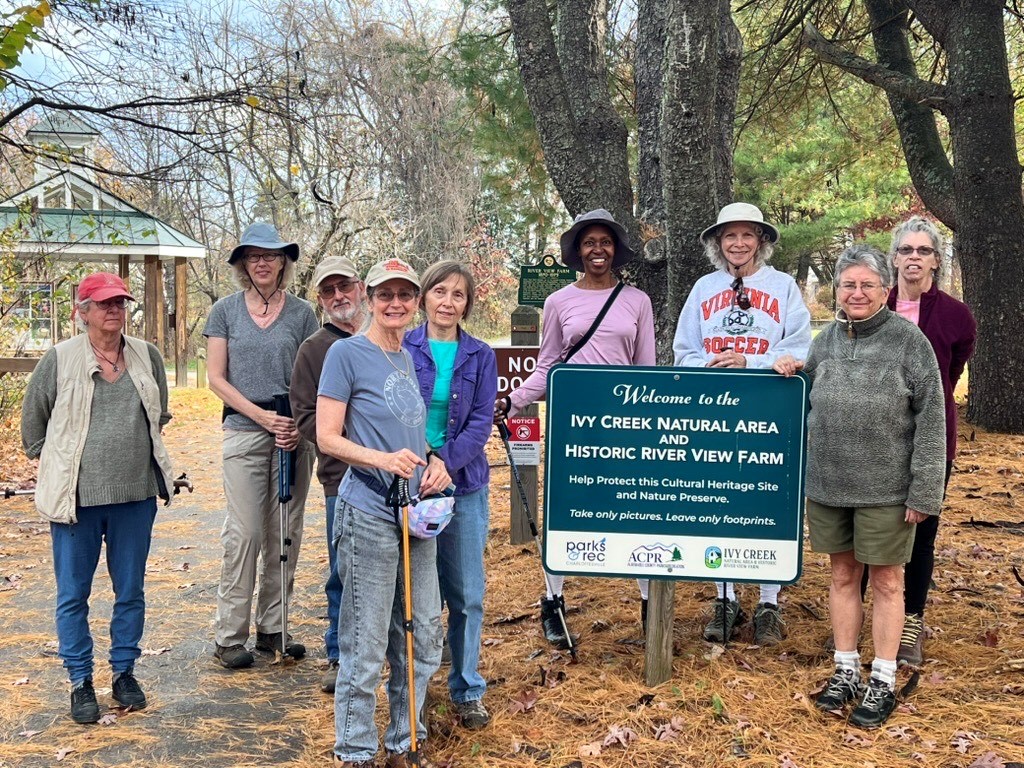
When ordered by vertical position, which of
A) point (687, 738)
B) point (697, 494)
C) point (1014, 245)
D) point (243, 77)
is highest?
point (243, 77)

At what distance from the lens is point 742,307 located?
478 centimetres

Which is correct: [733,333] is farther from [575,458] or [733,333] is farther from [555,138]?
[555,138]

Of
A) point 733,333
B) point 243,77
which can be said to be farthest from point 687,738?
point 243,77

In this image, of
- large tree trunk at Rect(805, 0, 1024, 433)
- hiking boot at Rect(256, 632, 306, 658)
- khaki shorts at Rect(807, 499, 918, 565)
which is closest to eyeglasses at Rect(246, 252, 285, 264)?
hiking boot at Rect(256, 632, 306, 658)

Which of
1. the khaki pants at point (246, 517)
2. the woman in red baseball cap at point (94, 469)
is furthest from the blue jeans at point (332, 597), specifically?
the woman in red baseball cap at point (94, 469)

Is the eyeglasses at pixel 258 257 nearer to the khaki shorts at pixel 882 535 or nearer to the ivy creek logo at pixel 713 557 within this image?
the ivy creek logo at pixel 713 557

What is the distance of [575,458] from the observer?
4.47m

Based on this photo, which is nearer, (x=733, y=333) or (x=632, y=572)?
(x=632, y=572)

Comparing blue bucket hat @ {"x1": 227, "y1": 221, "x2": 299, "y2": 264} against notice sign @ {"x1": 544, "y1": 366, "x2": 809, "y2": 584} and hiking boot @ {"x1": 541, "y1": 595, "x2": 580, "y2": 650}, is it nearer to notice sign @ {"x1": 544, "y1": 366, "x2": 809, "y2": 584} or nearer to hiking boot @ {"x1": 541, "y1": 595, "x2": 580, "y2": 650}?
notice sign @ {"x1": 544, "y1": 366, "x2": 809, "y2": 584}

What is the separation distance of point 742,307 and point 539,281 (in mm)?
4762

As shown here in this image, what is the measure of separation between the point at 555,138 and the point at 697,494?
13.6 ft

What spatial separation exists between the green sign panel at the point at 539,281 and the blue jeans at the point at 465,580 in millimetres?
5214

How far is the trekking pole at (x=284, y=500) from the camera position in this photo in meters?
5.19

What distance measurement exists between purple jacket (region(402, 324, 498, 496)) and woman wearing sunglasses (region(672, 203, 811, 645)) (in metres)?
1.10
